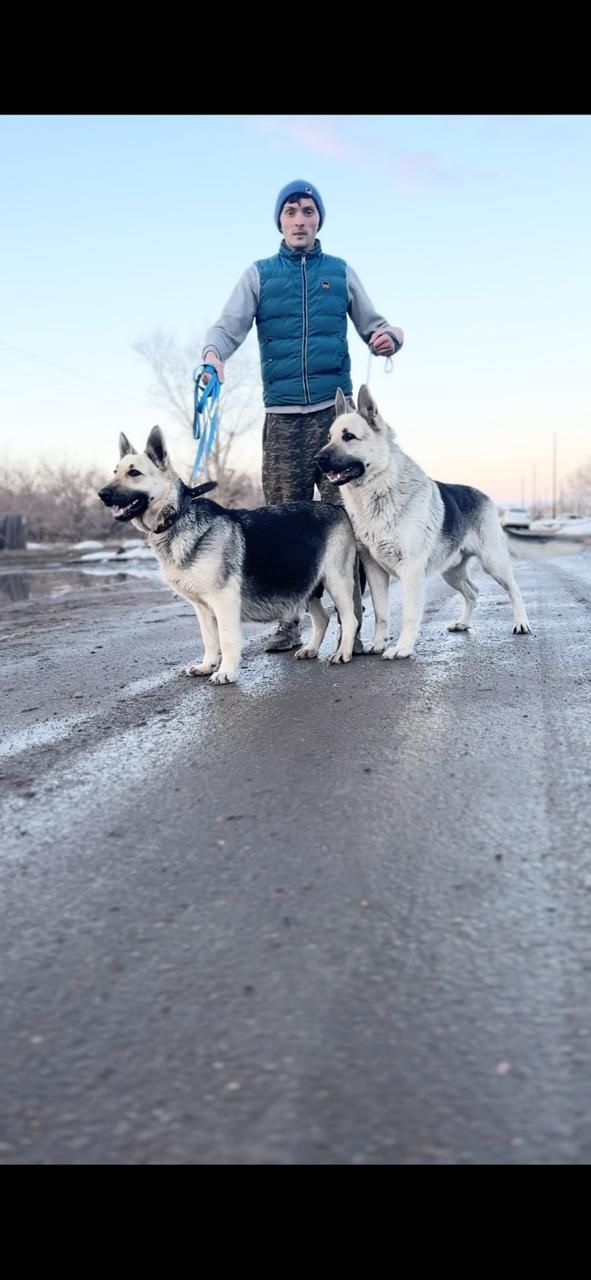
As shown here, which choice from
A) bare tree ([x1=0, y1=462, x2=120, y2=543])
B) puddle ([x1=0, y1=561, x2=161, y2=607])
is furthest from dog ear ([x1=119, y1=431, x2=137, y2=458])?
bare tree ([x1=0, y1=462, x2=120, y2=543])

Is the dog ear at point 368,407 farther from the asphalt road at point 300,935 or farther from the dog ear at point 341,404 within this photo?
the asphalt road at point 300,935

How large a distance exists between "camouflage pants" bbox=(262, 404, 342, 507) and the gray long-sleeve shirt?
73 millimetres

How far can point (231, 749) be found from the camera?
339 cm

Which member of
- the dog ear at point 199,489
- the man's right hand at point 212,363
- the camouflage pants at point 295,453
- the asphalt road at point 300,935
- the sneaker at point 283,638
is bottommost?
the sneaker at point 283,638

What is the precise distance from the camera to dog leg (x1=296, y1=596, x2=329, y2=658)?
224 inches

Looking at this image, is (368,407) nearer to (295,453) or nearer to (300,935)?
(295,453)

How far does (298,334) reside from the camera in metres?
5.98

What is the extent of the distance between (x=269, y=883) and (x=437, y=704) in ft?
6.61

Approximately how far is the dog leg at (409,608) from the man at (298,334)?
0.97 m

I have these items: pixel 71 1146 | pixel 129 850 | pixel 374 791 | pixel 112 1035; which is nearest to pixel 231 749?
pixel 374 791

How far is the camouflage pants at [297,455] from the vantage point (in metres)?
6.12

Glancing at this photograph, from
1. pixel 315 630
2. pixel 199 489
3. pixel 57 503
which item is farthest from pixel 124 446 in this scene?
pixel 57 503

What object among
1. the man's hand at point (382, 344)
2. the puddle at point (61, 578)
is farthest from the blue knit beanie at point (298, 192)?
the puddle at point (61, 578)

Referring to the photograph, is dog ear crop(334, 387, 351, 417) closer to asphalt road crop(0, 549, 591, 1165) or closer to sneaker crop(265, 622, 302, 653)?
sneaker crop(265, 622, 302, 653)
